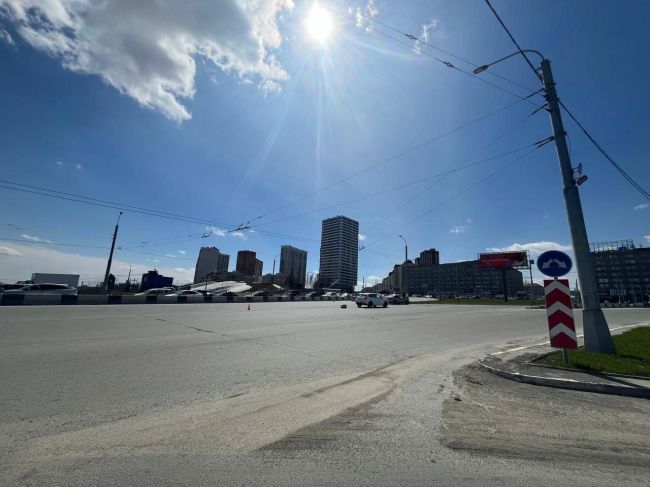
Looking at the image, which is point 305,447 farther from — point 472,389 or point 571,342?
point 571,342

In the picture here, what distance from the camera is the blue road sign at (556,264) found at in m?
7.97

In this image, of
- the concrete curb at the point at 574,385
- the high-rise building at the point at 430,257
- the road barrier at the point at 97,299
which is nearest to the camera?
the concrete curb at the point at 574,385

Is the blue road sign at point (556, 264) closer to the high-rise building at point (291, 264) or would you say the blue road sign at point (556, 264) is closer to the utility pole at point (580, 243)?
the utility pole at point (580, 243)

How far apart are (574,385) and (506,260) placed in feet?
261

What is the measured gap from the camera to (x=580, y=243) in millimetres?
9234

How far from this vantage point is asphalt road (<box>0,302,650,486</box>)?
2883mm

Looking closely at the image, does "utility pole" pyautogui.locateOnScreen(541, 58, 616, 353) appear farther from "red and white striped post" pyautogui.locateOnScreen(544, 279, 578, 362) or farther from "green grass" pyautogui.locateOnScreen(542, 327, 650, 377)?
"red and white striped post" pyautogui.locateOnScreen(544, 279, 578, 362)

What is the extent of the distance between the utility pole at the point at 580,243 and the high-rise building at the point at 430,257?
153 meters

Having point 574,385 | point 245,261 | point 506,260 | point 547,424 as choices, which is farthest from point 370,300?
point 245,261

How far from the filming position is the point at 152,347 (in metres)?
8.34

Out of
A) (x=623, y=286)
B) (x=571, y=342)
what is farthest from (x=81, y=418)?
(x=623, y=286)

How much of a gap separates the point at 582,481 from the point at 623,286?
14650cm

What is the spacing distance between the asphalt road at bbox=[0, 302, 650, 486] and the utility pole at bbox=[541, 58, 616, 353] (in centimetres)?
417

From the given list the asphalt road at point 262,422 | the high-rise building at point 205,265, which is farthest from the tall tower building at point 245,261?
the asphalt road at point 262,422
